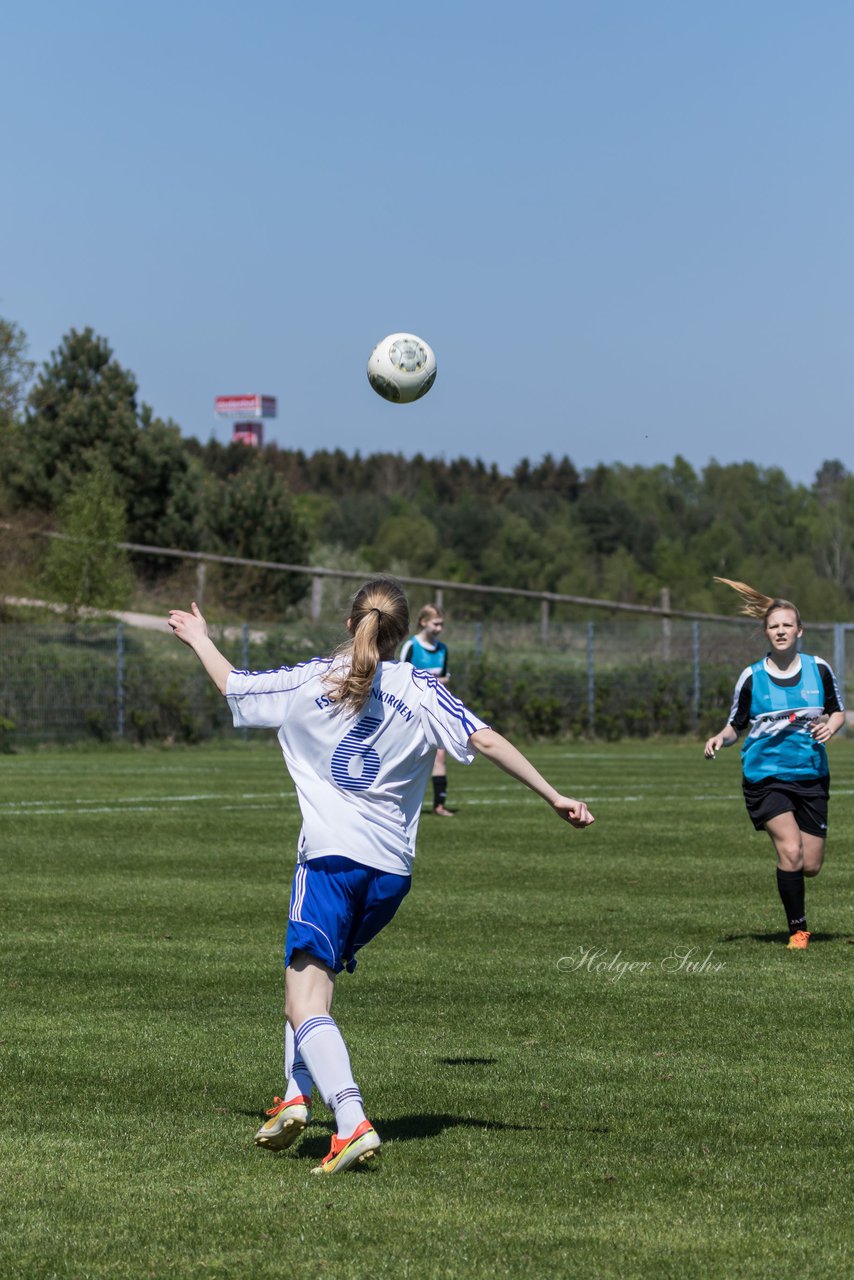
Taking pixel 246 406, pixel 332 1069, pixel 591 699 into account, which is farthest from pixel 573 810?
pixel 246 406

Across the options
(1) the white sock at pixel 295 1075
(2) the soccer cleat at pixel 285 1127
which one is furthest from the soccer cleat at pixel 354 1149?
(1) the white sock at pixel 295 1075

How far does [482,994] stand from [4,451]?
47134 mm

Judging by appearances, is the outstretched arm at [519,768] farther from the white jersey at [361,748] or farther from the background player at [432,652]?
the background player at [432,652]

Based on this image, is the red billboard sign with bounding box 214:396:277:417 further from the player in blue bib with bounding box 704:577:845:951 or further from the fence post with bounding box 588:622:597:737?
the player in blue bib with bounding box 704:577:845:951

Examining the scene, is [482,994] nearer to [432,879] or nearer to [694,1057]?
[694,1057]

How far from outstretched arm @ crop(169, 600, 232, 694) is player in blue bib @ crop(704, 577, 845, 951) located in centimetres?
483

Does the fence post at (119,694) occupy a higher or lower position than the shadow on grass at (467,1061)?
higher

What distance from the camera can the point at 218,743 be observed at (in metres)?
34.5

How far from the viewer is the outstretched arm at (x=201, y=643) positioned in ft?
19.3

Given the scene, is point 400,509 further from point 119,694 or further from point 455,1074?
point 455,1074

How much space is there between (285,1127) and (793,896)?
5.53m

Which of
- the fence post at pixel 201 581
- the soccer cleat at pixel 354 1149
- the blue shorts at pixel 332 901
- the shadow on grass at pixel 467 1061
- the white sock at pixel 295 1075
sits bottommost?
the shadow on grass at pixel 467 1061

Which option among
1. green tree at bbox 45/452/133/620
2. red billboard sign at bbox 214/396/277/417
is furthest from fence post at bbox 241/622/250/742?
red billboard sign at bbox 214/396/277/417

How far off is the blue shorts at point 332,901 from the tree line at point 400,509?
9.14 m
